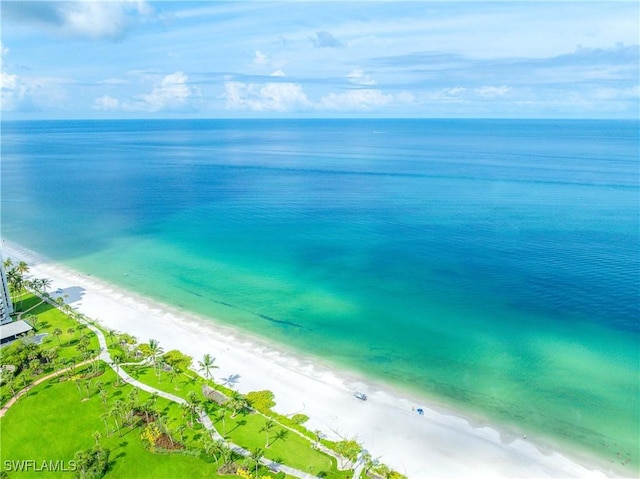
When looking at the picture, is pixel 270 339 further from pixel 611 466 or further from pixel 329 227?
pixel 329 227

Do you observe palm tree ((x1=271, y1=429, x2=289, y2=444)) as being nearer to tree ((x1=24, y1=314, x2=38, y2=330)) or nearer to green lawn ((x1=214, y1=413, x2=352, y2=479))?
green lawn ((x1=214, y1=413, x2=352, y2=479))

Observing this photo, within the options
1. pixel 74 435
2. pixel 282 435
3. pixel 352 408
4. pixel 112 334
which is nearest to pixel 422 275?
pixel 352 408

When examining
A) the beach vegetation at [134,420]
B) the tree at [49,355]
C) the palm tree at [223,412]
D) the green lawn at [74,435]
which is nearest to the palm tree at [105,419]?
the beach vegetation at [134,420]

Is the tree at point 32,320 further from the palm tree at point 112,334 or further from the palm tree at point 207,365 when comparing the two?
the palm tree at point 207,365

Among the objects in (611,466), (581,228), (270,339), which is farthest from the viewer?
(581,228)

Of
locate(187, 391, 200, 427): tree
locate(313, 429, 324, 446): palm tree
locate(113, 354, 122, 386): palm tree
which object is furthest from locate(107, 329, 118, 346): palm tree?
locate(313, 429, 324, 446): palm tree

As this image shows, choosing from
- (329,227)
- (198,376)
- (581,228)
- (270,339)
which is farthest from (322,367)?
(581,228)

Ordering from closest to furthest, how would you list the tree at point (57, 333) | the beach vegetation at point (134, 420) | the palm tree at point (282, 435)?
the beach vegetation at point (134, 420), the palm tree at point (282, 435), the tree at point (57, 333)

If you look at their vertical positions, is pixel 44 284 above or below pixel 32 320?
above

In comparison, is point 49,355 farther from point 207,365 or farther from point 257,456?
point 257,456
